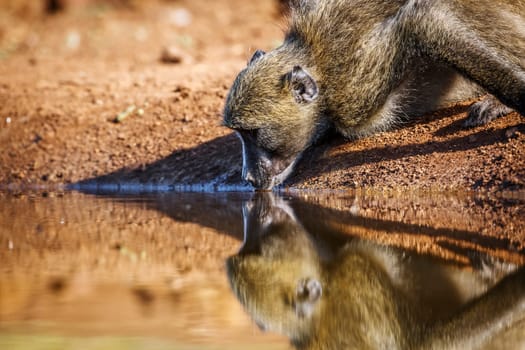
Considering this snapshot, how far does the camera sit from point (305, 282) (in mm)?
3689

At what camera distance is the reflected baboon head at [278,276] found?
3295 mm

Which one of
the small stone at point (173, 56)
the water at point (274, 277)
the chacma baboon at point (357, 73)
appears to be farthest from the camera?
the small stone at point (173, 56)

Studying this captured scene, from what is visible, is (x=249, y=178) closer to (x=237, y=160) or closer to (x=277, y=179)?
(x=277, y=179)

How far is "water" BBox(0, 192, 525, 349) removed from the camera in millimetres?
3055

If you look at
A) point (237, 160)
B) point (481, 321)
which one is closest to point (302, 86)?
point (237, 160)

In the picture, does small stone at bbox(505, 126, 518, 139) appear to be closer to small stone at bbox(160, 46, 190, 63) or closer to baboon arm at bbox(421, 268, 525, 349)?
baboon arm at bbox(421, 268, 525, 349)

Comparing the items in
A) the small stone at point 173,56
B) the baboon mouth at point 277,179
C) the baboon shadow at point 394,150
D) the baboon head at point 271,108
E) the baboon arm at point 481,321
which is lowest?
the baboon arm at point 481,321

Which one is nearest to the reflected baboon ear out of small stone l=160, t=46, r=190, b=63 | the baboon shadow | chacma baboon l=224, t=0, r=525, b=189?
chacma baboon l=224, t=0, r=525, b=189

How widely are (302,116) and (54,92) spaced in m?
4.05

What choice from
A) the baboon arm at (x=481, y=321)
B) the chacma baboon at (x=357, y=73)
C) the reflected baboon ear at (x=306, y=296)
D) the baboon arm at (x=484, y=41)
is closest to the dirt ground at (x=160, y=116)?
the chacma baboon at (x=357, y=73)

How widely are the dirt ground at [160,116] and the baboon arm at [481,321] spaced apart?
9.20ft

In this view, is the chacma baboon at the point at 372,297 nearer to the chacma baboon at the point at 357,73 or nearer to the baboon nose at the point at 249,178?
the chacma baboon at the point at 357,73

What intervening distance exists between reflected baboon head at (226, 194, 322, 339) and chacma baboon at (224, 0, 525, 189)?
1491mm

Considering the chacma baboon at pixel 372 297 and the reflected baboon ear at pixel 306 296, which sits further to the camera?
the reflected baboon ear at pixel 306 296
